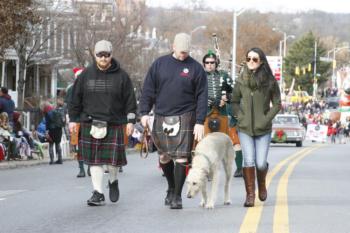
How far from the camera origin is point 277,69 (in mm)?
71625

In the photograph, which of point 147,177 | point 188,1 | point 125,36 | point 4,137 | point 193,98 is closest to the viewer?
point 193,98

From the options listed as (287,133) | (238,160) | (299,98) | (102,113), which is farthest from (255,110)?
(299,98)

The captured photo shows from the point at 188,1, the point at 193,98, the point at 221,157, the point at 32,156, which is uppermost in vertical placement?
the point at 188,1

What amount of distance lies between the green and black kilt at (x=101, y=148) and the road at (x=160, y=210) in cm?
57

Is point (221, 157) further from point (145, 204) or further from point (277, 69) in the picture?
point (277, 69)

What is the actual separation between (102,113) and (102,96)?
0.21 m

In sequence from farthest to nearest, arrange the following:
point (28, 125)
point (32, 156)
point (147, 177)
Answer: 1. point (28, 125)
2. point (32, 156)
3. point (147, 177)

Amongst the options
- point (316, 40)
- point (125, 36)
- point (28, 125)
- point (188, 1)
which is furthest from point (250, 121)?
point (316, 40)

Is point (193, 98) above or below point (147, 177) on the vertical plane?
above

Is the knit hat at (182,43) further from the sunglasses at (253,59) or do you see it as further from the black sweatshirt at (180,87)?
the sunglasses at (253,59)

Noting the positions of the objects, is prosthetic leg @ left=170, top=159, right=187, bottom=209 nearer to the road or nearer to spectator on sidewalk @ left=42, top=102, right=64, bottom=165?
the road

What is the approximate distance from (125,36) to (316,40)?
3677 inches

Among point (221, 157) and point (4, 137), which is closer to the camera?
point (221, 157)

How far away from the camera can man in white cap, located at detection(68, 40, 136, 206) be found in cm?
1086
